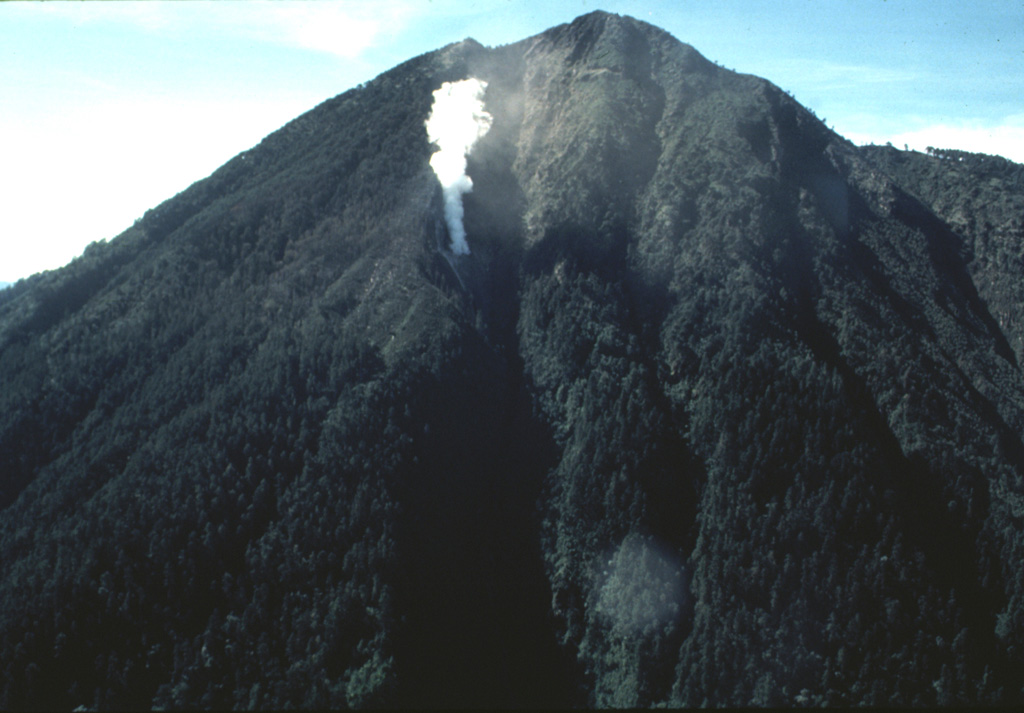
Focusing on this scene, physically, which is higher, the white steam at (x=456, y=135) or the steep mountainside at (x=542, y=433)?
the white steam at (x=456, y=135)

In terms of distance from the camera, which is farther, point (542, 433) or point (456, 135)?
point (456, 135)

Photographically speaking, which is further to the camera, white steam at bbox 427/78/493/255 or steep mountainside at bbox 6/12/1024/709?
white steam at bbox 427/78/493/255

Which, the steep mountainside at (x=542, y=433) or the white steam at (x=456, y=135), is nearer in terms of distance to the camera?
the steep mountainside at (x=542, y=433)

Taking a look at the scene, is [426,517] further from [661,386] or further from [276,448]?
[661,386]

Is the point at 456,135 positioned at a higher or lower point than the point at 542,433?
higher
